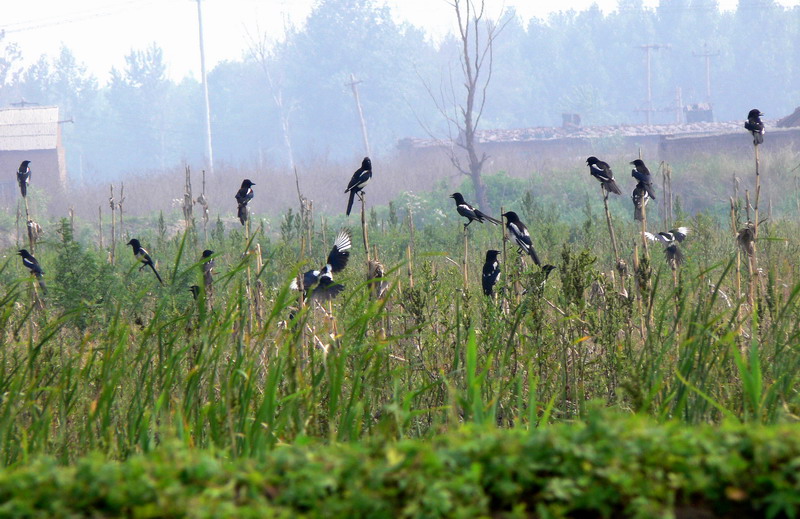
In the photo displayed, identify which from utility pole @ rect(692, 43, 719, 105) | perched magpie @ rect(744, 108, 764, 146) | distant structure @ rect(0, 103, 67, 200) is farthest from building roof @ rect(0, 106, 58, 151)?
utility pole @ rect(692, 43, 719, 105)

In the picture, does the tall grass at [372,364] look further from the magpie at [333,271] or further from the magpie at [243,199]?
the magpie at [243,199]

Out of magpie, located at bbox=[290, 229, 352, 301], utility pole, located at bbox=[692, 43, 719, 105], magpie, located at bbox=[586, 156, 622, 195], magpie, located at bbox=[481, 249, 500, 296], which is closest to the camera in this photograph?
magpie, located at bbox=[481, 249, 500, 296]

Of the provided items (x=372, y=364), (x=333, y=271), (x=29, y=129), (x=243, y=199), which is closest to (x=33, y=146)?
(x=29, y=129)

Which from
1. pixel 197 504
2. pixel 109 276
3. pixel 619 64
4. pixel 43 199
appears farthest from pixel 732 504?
pixel 619 64

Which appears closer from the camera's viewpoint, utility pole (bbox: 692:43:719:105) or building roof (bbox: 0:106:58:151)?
building roof (bbox: 0:106:58:151)

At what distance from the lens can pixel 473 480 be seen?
164 cm

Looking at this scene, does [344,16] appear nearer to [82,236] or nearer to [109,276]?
[82,236]

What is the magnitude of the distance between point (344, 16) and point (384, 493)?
7162 cm

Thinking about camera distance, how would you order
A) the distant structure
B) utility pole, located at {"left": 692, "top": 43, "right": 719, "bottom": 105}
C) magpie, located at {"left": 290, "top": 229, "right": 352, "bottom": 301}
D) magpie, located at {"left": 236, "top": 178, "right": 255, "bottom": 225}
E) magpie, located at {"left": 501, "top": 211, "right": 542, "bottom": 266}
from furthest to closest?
utility pole, located at {"left": 692, "top": 43, "right": 719, "bottom": 105} → the distant structure → magpie, located at {"left": 236, "top": 178, "right": 255, "bottom": 225} → magpie, located at {"left": 290, "top": 229, "right": 352, "bottom": 301} → magpie, located at {"left": 501, "top": 211, "right": 542, "bottom": 266}

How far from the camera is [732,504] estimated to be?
5.45 feet

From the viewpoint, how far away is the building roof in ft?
132

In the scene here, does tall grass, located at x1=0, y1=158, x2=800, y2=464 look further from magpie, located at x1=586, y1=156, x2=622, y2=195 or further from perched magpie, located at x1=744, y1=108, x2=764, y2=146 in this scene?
perched magpie, located at x1=744, y1=108, x2=764, y2=146

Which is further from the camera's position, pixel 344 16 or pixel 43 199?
pixel 344 16

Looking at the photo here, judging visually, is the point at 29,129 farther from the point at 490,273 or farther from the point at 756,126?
the point at 756,126
